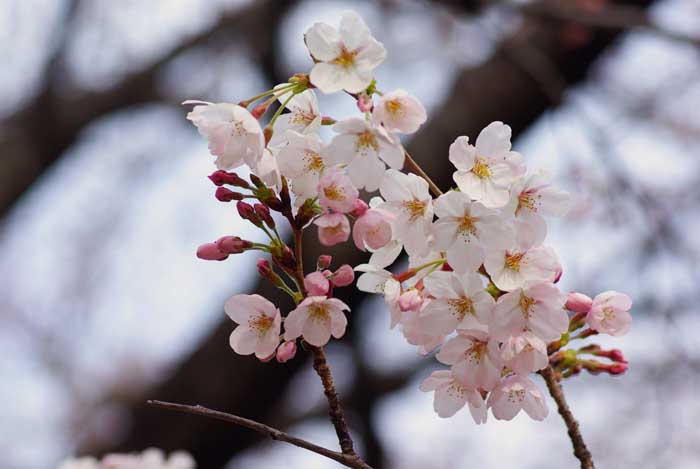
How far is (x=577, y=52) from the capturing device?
239cm

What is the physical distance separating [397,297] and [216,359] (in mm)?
1913

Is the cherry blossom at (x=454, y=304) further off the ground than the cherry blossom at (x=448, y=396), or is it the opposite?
the cherry blossom at (x=454, y=304)

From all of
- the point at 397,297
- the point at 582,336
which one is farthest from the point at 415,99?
the point at 582,336

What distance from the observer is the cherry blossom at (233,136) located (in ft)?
2.05

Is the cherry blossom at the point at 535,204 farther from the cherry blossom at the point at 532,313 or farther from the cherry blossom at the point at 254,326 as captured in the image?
the cherry blossom at the point at 254,326

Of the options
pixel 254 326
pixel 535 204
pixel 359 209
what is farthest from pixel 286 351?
pixel 535 204

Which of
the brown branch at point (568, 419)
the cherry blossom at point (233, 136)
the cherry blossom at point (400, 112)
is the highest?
the cherry blossom at point (233, 136)

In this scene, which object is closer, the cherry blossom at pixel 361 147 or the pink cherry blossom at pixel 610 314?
the cherry blossom at pixel 361 147

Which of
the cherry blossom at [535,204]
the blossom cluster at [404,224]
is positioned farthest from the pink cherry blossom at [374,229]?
the cherry blossom at [535,204]

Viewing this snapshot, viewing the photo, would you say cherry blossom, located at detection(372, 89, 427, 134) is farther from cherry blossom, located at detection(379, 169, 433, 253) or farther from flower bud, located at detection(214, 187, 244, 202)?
flower bud, located at detection(214, 187, 244, 202)

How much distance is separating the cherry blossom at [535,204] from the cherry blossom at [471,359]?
9 centimetres

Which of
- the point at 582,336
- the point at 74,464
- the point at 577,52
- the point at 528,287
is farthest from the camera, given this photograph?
the point at 577,52

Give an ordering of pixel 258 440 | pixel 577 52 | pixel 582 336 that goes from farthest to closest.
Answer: pixel 258 440 < pixel 577 52 < pixel 582 336

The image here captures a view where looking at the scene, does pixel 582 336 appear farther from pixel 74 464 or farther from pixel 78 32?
pixel 78 32
